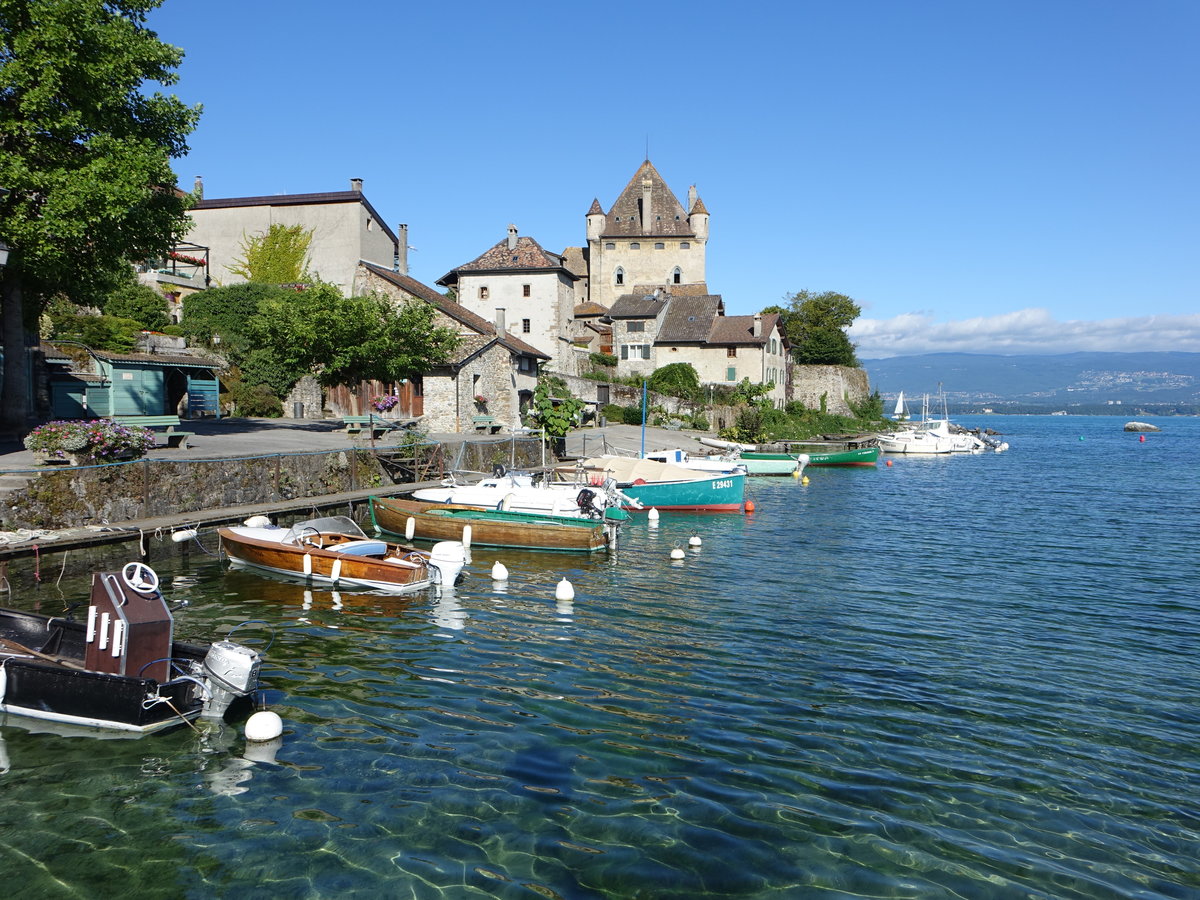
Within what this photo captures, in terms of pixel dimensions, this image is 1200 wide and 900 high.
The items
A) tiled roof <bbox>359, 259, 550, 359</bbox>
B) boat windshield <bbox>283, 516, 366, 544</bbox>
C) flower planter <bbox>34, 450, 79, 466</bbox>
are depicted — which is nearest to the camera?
boat windshield <bbox>283, 516, 366, 544</bbox>

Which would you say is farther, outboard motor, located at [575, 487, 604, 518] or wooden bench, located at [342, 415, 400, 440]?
wooden bench, located at [342, 415, 400, 440]

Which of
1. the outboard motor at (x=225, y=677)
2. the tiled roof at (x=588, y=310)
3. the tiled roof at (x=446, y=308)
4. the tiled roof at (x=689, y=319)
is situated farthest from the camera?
the tiled roof at (x=588, y=310)

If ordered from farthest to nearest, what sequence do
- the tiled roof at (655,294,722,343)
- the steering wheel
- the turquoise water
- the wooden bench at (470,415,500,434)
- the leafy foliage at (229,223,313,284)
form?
the tiled roof at (655,294,722,343), the leafy foliage at (229,223,313,284), the wooden bench at (470,415,500,434), the steering wheel, the turquoise water

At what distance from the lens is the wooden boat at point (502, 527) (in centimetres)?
2223

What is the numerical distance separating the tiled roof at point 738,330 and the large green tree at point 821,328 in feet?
38.5

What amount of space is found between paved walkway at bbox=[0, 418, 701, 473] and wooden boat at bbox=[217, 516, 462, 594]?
505cm

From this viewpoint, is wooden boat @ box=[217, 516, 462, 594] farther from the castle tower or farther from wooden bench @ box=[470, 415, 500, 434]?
the castle tower

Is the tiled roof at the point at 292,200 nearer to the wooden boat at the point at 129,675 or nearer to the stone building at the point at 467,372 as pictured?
the stone building at the point at 467,372

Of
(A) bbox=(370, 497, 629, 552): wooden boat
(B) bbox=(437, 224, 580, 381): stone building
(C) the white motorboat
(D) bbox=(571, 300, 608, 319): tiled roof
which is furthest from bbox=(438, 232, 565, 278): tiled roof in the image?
(A) bbox=(370, 497, 629, 552): wooden boat

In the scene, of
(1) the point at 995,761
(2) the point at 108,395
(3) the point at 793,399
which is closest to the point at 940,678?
(1) the point at 995,761

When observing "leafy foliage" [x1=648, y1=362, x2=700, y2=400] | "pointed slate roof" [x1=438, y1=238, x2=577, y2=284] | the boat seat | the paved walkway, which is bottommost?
the boat seat

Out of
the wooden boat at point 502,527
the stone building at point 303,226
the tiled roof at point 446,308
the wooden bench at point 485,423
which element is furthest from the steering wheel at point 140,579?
the stone building at point 303,226

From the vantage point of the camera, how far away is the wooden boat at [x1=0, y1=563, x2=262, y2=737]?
9.73 meters

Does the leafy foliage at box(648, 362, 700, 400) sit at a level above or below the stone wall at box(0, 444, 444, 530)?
above
